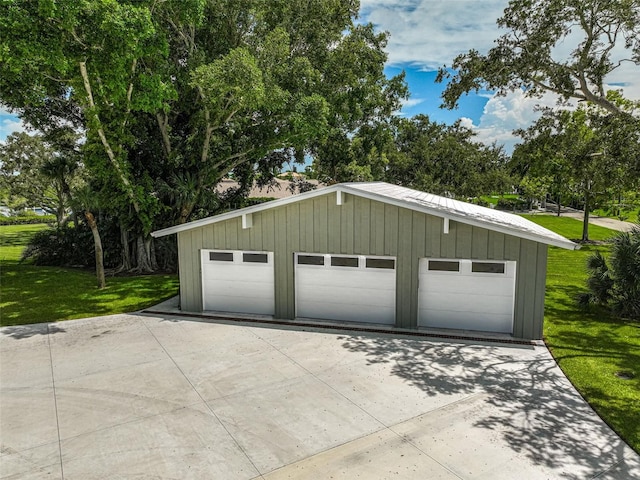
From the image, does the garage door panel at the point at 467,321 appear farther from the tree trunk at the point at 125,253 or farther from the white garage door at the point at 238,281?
the tree trunk at the point at 125,253

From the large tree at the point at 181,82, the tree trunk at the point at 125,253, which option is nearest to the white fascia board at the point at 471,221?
the large tree at the point at 181,82

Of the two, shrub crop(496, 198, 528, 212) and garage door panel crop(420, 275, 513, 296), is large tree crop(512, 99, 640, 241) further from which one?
shrub crop(496, 198, 528, 212)

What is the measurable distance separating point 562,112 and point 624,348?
7.51 m

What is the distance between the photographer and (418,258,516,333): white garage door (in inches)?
348

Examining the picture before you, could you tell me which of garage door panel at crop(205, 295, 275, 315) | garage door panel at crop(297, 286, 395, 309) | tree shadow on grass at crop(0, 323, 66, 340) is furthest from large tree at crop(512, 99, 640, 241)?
tree shadow on grass at crop(0, 323, 66, 340)

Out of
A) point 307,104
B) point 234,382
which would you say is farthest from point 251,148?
point 234,382

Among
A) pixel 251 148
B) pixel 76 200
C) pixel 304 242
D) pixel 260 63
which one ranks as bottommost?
pixel 304 242

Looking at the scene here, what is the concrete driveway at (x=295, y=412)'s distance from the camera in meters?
4.63

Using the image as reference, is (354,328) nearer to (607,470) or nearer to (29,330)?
(607,470)

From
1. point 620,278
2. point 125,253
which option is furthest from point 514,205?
point 125,253

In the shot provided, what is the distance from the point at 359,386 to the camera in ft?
21.5

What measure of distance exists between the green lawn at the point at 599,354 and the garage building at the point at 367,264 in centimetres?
102

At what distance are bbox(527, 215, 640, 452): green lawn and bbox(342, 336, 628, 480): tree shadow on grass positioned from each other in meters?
0.24

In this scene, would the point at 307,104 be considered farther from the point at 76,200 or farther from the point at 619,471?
the point at 619,471
